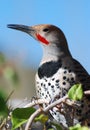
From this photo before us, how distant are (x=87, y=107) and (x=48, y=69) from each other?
486mm

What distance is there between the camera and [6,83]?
3.87ft

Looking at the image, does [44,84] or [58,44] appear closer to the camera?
[44,84]

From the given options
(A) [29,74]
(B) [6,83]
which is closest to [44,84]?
(B) [6,83]

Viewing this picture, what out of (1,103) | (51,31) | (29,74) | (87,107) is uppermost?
(1,103)

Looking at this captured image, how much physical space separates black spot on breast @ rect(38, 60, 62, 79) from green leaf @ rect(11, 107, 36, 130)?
2.14 m

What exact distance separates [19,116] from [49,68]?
89.0 inches

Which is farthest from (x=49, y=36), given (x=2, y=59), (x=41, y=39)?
(x=2, y=59)

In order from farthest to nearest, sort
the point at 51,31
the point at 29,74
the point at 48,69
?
the point at 29,74 < the point at 51,31 < the point at 48,69

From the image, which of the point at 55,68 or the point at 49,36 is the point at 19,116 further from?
the point at 49,36

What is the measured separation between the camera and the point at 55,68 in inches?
128

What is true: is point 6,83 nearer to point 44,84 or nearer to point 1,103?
point 1,103

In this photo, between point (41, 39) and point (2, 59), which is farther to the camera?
point (41, 39)

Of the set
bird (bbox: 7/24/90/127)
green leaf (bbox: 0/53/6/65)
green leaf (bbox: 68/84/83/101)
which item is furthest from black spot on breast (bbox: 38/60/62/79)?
green leaf (bbox: 68/84/83/101)

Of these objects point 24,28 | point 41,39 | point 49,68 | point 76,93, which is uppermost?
point 76,93
